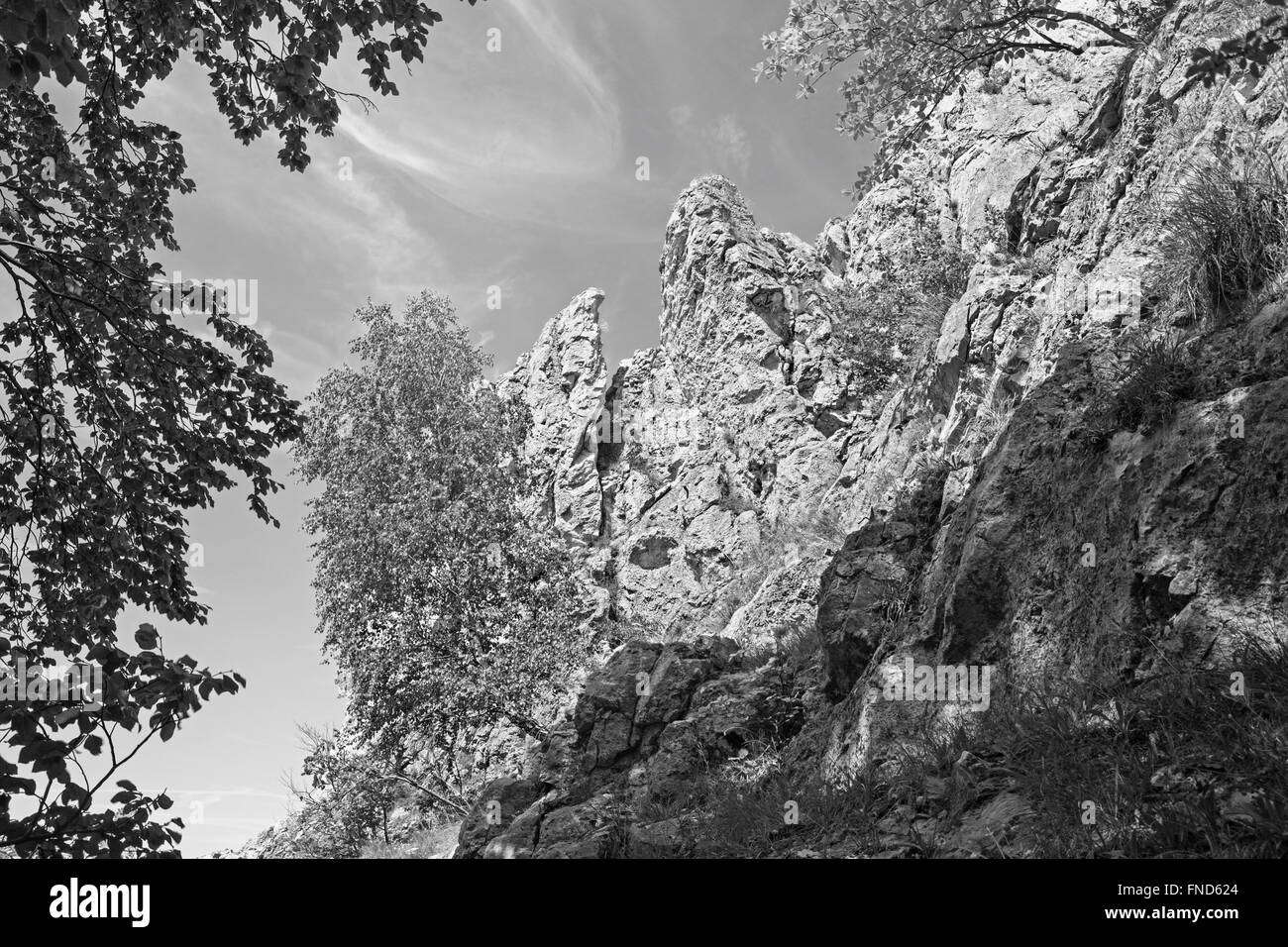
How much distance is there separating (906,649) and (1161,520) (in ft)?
8.03

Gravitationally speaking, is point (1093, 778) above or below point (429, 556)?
below

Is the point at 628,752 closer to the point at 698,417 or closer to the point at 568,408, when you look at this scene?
the point at 698,417

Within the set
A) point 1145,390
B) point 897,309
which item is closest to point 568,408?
point 897,309

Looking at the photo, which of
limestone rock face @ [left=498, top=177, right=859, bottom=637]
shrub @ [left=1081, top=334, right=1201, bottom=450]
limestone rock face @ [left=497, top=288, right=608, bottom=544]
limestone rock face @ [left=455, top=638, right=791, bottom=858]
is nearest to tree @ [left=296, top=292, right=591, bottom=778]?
limestone rock face @ [left=498, top=177, right=859, bottom=637]

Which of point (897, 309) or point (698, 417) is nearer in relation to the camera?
point (897, 309)

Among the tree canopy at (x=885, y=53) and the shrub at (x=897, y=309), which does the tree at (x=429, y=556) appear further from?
the tree canopy at (x=885, y=53)

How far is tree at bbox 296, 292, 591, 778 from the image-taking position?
18375mm

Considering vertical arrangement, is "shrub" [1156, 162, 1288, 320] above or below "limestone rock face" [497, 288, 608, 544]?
below

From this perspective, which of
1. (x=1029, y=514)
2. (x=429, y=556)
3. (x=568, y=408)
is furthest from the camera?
(x=568, y=408)

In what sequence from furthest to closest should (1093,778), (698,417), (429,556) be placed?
1. (698,417)
2. (429,556)
3. (1093,778)

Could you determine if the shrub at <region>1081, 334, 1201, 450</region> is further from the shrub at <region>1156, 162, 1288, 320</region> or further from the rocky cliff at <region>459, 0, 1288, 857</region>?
the shrub at <region>1156, 162, 1288, 320</region>

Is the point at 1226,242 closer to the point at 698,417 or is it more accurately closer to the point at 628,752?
the point at 628,752

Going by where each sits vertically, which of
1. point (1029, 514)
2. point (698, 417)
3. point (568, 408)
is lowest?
point (1029, 514)

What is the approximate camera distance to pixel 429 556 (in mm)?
19719
